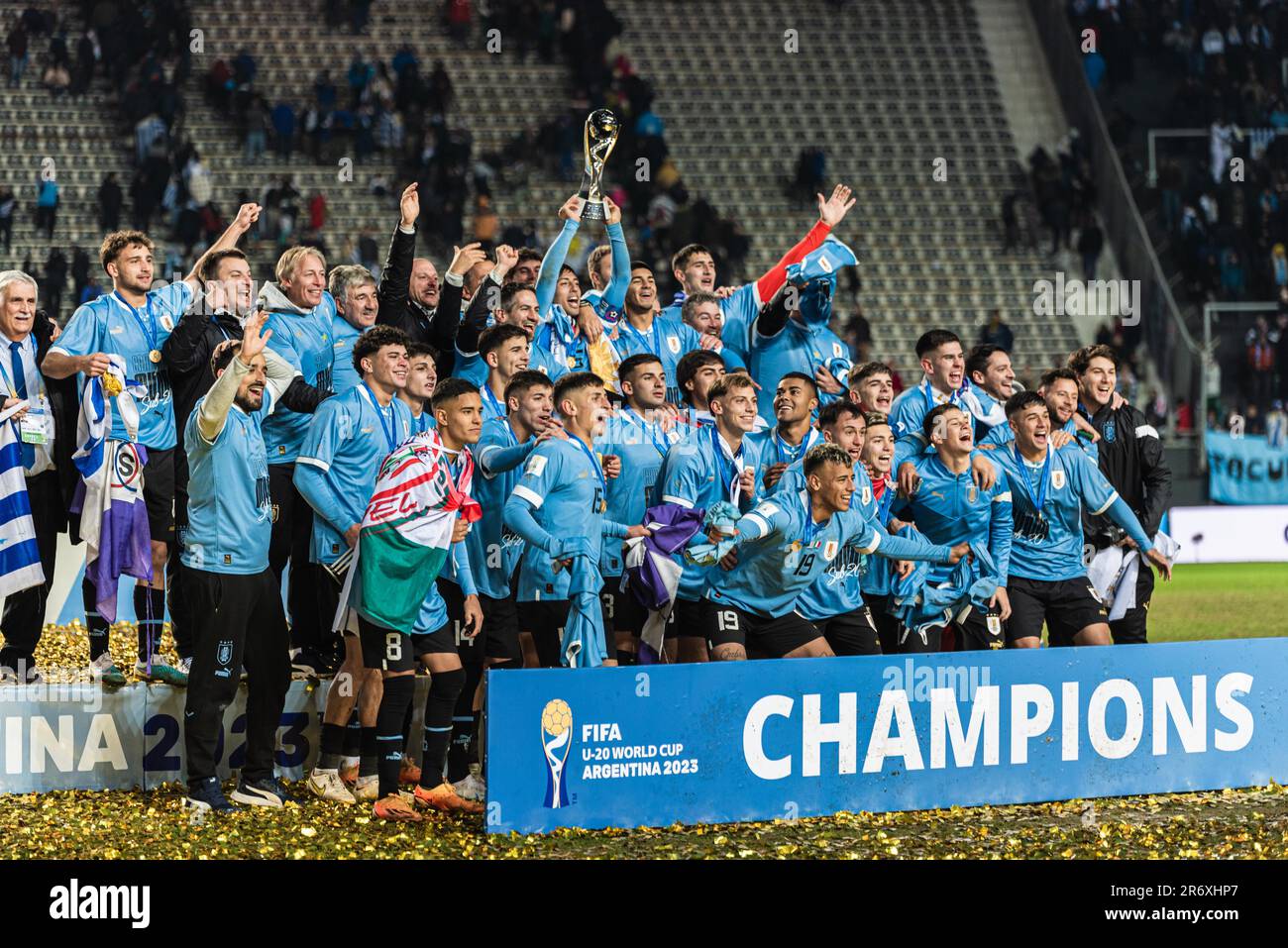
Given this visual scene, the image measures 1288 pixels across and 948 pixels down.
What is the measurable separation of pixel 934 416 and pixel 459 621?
2501 mm

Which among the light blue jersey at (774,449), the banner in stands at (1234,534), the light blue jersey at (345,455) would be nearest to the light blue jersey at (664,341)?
the light blue jersey at (774,449)

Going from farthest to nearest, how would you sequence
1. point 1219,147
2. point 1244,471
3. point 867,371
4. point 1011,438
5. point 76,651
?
point 1219,147, point 1244,471, point 76,651, point 1011,438, point 867,371

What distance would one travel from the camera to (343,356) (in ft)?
26.6

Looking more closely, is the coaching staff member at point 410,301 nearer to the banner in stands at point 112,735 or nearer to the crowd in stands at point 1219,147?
the banner in stands at point 112,735

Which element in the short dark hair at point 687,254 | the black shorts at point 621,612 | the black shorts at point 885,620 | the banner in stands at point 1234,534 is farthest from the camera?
the banner in stands at point 1234,534

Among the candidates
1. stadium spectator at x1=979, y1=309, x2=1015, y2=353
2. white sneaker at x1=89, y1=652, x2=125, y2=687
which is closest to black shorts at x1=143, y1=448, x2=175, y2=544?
white sneaker at x1=89, y1=652, x2=125, y2=687

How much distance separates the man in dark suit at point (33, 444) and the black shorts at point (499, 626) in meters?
2.00

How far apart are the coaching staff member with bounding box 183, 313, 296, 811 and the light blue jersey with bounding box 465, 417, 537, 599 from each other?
958 mm

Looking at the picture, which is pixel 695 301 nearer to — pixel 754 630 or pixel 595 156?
pixel 595 156

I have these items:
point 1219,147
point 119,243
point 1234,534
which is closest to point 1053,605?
point 119,243

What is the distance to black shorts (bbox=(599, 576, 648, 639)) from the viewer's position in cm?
801

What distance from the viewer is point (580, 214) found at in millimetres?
8594

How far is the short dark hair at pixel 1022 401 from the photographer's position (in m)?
8.49

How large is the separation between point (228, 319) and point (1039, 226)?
65.0 feet
